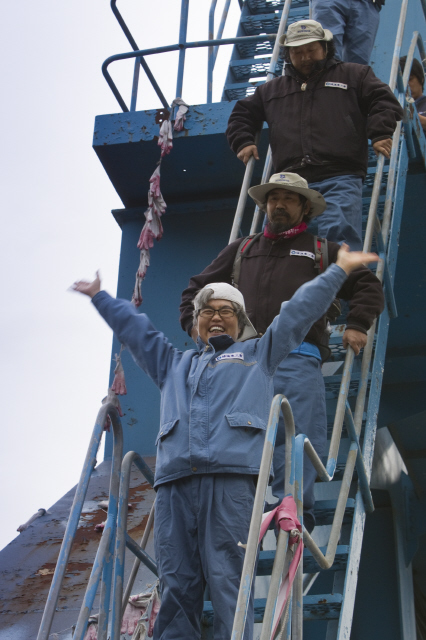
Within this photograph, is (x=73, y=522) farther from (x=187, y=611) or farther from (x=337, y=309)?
(x=337, y=309)

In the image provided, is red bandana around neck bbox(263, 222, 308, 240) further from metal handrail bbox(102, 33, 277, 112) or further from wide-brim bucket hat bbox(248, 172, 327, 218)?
metal handrail bbox(102, 33, 277, 112)

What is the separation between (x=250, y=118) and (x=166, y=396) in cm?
261

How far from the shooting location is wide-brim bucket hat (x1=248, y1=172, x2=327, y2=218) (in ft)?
14.6

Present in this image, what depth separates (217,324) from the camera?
3.67m

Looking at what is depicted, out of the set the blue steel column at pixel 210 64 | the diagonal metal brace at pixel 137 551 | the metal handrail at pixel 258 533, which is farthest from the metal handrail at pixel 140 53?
the metal handrail at pixel 258 533

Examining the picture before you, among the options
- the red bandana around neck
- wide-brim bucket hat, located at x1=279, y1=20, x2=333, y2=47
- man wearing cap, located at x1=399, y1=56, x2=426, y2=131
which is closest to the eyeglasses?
the red bandana around neck

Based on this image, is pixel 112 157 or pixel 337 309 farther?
pixel 112 157

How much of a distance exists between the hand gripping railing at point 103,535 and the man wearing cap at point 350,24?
378 cm

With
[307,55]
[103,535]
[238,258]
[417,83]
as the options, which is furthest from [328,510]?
[417,83]

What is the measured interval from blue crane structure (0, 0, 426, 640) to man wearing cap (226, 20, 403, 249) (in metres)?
0.19

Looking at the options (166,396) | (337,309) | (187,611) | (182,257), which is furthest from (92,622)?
(182,257)

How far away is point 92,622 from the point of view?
3971 millimetres

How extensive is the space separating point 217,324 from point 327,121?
2044mm

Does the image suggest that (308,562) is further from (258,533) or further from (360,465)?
(258,533)
